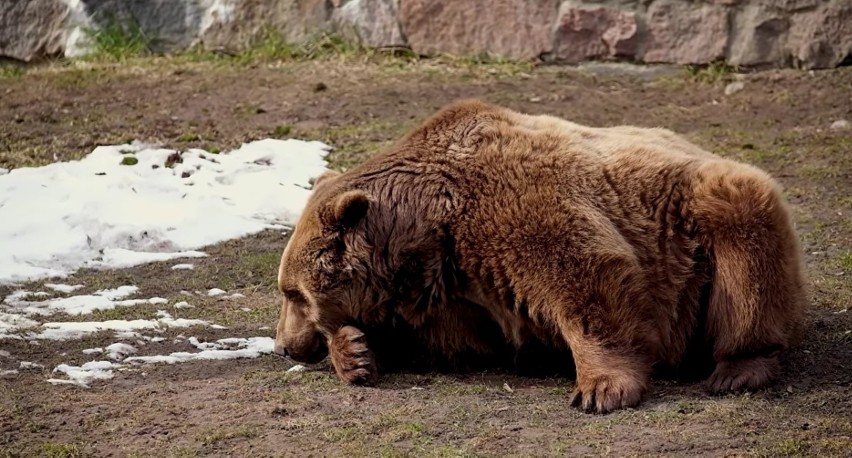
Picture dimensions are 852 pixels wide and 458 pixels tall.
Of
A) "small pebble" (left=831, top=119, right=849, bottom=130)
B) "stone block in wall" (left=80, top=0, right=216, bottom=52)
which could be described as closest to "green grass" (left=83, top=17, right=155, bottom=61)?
"stone block in wall" (left=80, top=0, right=216, bottom=52)

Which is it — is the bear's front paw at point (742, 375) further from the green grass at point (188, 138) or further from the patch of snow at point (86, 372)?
the green grass at point (188, 138)

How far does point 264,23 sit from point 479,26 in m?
1.87

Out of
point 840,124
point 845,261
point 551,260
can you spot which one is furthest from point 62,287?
point 840,124

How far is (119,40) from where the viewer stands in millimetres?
10625

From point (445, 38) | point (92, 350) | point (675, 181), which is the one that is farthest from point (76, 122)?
point (675, 181)

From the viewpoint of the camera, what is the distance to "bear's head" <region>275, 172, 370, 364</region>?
4.82 meters

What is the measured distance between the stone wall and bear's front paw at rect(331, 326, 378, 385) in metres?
5.49

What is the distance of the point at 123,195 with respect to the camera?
7543 millimetres

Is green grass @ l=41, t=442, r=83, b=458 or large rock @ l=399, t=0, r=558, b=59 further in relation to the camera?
large rock @ l=399, t=0, r=558, b=59

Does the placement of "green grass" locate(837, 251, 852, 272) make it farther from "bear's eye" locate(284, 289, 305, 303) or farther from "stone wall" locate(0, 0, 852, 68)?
"stone wall" locate(0, 0, 852, 68)

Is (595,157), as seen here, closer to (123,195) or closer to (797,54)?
(123,195)

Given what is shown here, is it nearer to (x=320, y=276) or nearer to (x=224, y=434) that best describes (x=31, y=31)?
(x=320, y=276)

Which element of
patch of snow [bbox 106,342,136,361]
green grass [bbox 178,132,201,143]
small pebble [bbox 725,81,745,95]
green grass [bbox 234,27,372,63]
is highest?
small pebble [bbox 725,81,745,95]

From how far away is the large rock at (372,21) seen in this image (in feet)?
33.6
